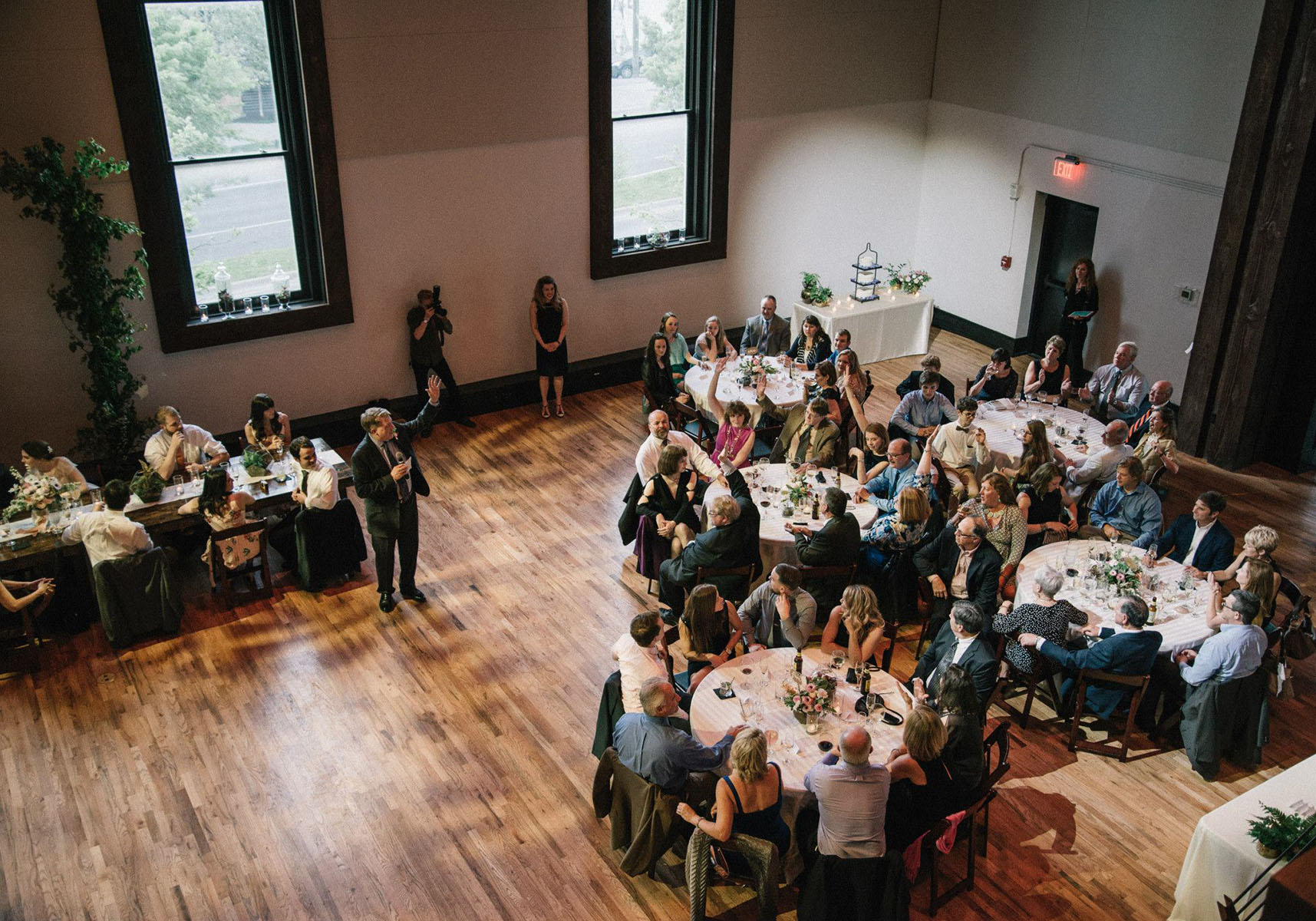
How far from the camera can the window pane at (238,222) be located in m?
9.23

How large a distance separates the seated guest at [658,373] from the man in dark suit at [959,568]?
350cm

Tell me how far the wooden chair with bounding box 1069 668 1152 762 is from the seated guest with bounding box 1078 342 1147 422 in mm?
3606

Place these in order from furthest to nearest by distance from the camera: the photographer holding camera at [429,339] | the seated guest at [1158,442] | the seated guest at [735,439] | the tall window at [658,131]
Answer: the tall window at [658,131], the photographer holding camera at [429,339], the seated guest at [735,439], the seated guest at [1158,442]

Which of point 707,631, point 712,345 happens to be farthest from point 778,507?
point 712,345

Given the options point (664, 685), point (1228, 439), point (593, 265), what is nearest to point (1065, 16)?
point (1228, 439)

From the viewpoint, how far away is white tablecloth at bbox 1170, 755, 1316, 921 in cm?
507

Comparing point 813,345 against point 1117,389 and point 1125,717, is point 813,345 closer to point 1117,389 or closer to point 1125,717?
point 1117,389

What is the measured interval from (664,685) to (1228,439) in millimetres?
7088

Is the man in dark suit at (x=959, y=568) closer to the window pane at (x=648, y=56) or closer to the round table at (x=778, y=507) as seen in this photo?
the round table at (x=778, y=507)

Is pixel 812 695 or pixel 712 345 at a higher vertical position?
pixel 712 345

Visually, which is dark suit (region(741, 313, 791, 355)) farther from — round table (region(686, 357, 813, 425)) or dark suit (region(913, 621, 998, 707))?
dark suit (region(913, 621, 998, 707))

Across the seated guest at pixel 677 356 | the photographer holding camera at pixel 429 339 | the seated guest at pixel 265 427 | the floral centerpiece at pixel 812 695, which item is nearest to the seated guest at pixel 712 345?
the seated guest at pixel 677 356

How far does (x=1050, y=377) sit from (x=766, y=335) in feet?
8.77

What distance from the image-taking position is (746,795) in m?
4.98
